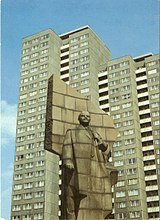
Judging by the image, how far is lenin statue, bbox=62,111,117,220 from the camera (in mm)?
13398

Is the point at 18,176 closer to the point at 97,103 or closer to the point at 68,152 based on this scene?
the point at 97,103

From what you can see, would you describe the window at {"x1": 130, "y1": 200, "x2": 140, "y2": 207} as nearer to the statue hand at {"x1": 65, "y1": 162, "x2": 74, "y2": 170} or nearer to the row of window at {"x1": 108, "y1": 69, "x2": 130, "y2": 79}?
the row of window at {"x1": 108, "y1": 69, "x2": 130, "y2": 79}

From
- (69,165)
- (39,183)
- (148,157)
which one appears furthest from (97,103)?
(69,165)

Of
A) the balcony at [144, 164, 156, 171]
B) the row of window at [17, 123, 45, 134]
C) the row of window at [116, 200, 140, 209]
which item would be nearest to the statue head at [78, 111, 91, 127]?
the row of window at [116, 200, 140, 209]

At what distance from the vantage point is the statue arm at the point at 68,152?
13.6m

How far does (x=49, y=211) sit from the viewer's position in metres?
65.9

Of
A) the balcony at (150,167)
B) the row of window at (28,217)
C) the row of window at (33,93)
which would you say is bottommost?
the row of window at (28,217)

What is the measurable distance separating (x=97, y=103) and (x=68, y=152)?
62132 mm

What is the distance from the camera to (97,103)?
7588cm

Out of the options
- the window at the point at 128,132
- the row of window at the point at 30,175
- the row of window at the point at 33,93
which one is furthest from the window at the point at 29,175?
the window at the point at 128,132

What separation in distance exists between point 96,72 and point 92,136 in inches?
2586

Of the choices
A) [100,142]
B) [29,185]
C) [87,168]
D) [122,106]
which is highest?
[122,106]

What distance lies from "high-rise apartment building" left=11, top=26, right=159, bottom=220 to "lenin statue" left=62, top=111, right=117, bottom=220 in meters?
50.9

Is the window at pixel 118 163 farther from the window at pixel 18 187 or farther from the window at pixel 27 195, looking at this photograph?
the window at pixel 18 187
